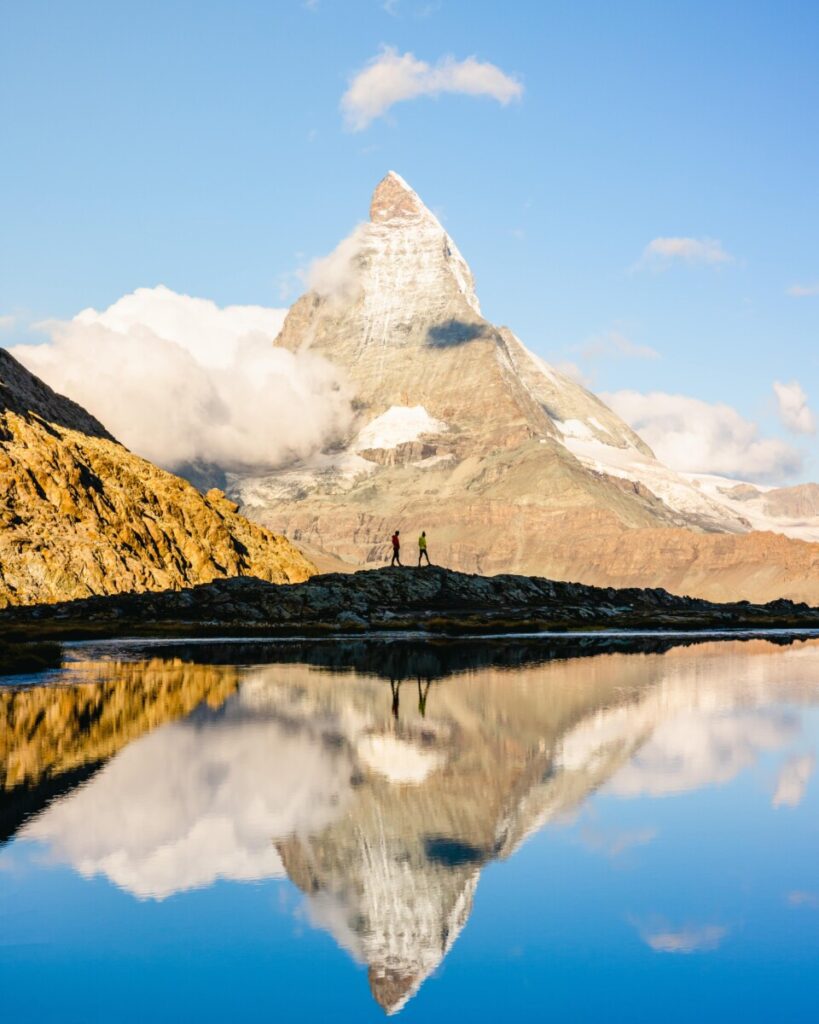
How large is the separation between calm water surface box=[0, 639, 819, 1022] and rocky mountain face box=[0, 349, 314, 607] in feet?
296

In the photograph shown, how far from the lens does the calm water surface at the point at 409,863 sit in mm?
15906

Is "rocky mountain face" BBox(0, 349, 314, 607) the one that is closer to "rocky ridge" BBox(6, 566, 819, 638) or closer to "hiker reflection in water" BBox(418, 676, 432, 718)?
"rocky ridge" BBox(6, 566, 819, 638)

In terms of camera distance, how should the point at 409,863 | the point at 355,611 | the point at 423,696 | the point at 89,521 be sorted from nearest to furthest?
the point at 409,863
the point at 423,696
the point at 355,611
the point at 89,521

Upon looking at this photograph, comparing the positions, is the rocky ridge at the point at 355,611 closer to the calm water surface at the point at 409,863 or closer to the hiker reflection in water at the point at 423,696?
the hiker reflection in water at the point at 423,696

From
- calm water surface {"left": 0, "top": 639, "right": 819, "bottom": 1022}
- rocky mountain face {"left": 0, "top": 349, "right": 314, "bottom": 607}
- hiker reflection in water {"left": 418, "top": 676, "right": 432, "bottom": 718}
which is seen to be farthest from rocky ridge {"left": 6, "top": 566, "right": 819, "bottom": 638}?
calm water surface {"left": 0, "top": 639, "right": 819, "bottom": 1022}

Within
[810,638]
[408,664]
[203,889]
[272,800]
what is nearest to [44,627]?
[408,664]

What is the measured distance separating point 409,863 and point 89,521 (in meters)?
129

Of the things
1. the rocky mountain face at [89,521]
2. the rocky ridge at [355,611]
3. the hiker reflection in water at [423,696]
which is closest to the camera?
the hiker reflection in water at [423,696]

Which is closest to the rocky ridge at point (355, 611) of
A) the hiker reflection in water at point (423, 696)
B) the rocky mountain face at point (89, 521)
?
the rocky mountain face at point (89, 521)

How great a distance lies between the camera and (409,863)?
2141 cm

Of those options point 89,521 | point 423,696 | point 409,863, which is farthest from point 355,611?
point 409,863

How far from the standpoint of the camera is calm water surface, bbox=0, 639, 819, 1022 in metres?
Result: 15.9

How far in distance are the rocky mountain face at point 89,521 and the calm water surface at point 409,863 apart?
9020 cm

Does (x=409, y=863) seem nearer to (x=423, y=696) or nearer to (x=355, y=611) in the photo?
(x=423, y=696)
